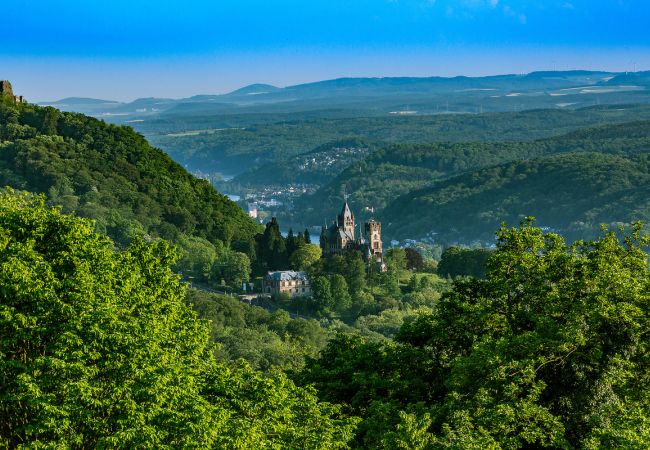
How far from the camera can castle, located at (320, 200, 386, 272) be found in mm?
87688

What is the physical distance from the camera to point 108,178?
10381cm

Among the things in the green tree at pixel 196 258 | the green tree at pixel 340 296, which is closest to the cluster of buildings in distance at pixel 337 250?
the green tree at pixel 340 296

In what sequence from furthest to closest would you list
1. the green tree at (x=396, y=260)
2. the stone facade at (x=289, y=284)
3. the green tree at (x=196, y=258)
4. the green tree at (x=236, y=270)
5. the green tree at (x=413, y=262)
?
the green tree at (x=413, y=262) → the green tree at (x=396, y=260) → the green tree at (x=196, y=258) → the green tree at (x=236, y=270) → the stone facade at (x=289, y=284)

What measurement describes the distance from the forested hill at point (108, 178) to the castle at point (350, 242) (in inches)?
435

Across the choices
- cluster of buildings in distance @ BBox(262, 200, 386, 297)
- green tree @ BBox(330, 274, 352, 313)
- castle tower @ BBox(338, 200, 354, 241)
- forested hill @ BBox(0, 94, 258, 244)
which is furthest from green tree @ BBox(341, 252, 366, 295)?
forested hill @ BBox(0, 94, 258, 244)

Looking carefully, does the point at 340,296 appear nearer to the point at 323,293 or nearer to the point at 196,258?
the point at 323,293

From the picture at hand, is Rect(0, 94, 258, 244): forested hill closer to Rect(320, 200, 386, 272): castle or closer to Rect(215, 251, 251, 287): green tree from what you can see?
Rect(215, 251, 251, 287): green tree

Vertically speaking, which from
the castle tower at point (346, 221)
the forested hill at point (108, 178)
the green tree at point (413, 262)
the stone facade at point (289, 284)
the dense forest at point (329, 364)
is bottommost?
the green tree at point (413, 262)

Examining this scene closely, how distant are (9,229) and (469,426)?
11.4m

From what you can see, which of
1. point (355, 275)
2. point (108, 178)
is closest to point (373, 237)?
point (355, 275)

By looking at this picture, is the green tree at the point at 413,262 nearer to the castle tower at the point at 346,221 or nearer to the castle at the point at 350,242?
the castle at the point at 350,242

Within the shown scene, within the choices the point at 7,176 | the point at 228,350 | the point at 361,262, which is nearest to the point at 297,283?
the point at 361,262

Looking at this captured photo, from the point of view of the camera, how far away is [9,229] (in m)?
24.7

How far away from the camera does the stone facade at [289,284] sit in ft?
268
